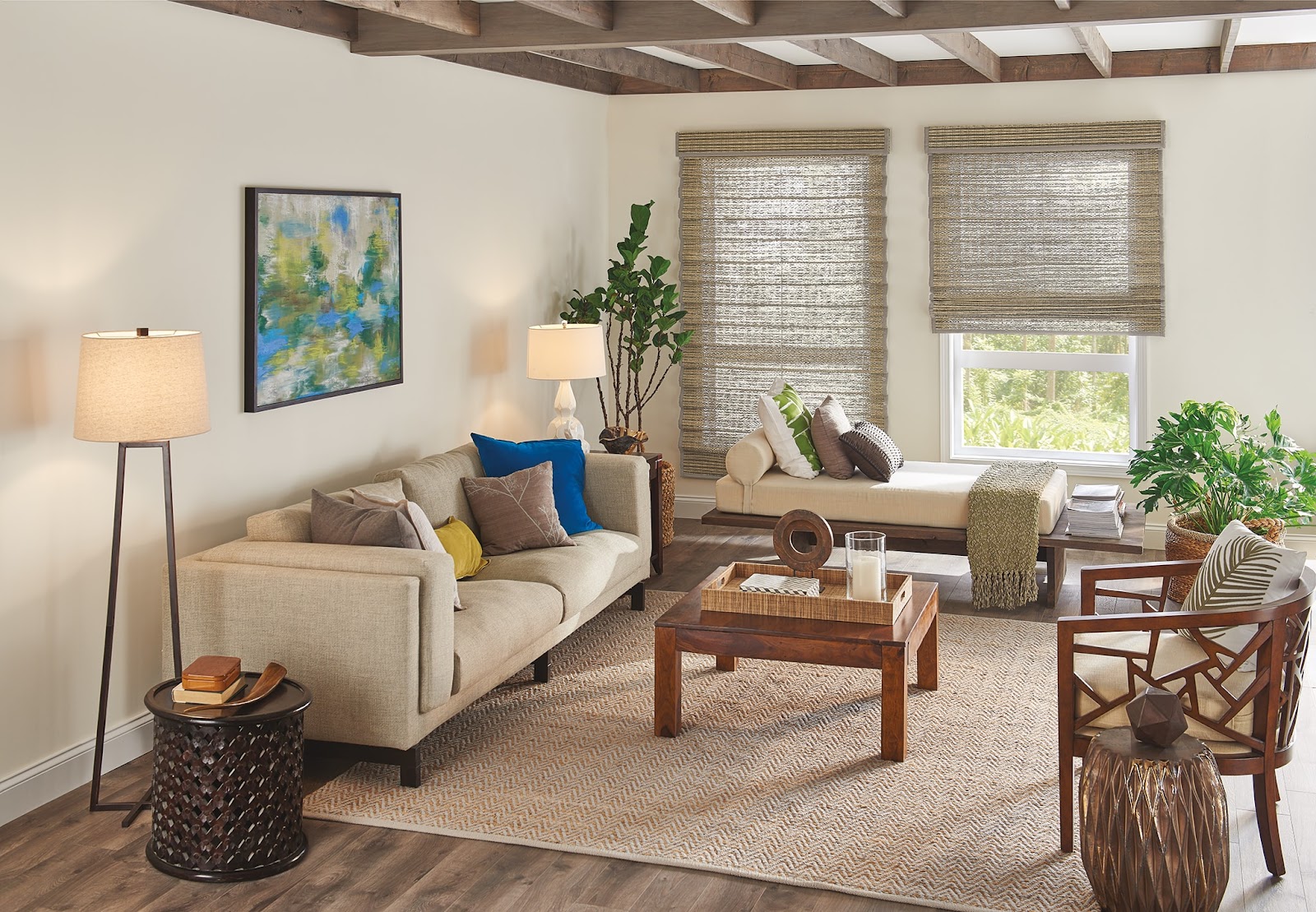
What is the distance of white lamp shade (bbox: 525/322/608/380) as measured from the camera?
595cm

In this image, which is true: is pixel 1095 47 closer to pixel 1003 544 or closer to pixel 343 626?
pixel 1003 544

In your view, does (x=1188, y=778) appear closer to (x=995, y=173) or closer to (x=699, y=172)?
(x=995, y=173)

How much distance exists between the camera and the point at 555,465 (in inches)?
215

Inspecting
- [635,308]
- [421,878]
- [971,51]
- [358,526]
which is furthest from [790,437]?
[421,878]

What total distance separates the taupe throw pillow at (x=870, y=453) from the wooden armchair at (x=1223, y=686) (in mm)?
2652

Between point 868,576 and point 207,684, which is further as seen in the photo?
point 868,576

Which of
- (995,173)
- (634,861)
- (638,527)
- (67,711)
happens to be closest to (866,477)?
(638,527)

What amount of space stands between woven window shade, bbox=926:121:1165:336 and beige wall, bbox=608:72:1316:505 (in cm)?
9

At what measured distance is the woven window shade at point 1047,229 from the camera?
6656mm

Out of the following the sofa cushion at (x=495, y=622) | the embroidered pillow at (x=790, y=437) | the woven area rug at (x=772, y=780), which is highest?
the embroidered pillow at (x=790, y=437)

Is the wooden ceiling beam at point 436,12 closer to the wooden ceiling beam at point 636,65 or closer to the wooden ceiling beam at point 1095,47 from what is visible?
the wooden ceiling beam at point 636,65

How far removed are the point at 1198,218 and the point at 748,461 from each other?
8.73 ft

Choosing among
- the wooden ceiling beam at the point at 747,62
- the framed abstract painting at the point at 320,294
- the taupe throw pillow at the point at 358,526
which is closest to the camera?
the taupe throw pillow at the point at 358,526

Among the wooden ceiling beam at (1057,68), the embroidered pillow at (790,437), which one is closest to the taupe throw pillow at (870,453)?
the embroidered pillow at (790,437)
